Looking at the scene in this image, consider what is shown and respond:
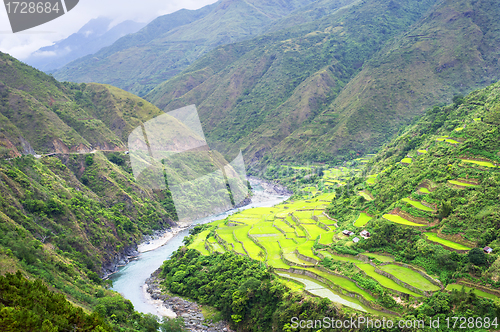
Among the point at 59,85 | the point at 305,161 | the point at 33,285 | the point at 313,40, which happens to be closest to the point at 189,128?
the point at 59,85

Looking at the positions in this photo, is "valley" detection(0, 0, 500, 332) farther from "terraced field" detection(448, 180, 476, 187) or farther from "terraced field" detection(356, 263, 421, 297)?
"terraced field" detection(356, 263, 421, 297)

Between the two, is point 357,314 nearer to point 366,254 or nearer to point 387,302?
point 387,302

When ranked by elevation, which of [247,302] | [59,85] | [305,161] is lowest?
[305,161]

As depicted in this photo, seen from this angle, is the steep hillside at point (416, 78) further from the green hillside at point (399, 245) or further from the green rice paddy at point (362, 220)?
the green rice paddy at point (362, 220)

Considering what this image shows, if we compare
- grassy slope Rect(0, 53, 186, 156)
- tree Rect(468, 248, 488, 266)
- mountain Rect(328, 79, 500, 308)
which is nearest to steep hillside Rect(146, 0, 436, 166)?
grassy slope Rect(0, 53, 186, 156)

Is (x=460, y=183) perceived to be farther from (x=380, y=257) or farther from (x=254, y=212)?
(x=254, y=212)

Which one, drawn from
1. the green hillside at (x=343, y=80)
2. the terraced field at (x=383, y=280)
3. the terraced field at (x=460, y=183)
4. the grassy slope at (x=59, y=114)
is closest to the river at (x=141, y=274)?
the terraced field at (x=383, y=280)
